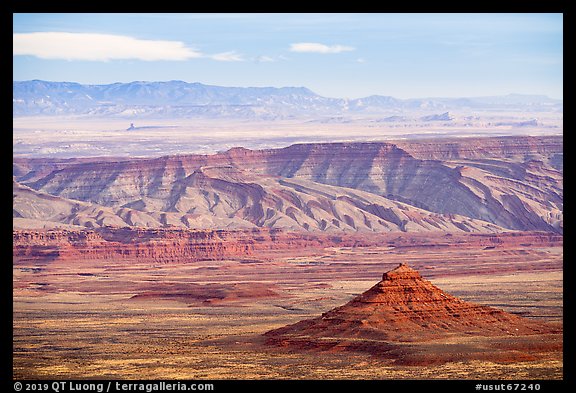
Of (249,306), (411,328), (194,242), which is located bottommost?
(194,242)

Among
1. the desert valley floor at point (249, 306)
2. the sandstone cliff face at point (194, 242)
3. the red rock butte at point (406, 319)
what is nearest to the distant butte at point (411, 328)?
the red rock butte at point (406, 319)

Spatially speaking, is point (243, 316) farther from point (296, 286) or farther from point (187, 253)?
point (187, 253)

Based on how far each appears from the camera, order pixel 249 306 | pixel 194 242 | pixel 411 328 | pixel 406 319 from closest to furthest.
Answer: pixel 411 328, pixel 406 319, pixel 249 306, pixel 194 242

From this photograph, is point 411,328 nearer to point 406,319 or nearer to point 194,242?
point 406,319

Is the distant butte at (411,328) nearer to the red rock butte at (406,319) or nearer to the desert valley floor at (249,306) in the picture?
the red rock butte at (406,319)

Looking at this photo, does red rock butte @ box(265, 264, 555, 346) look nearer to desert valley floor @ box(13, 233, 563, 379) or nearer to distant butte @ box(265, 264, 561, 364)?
distant butte @ box(265, 264, 561, 364)

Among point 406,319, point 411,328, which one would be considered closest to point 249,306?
point 406,319

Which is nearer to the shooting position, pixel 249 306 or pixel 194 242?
pixel 249 306
